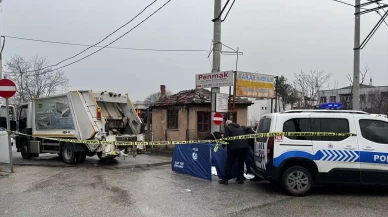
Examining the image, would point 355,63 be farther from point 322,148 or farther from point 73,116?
point 73,116

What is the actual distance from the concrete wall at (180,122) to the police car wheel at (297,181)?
11518 millimetres

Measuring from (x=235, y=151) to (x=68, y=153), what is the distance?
265 inches

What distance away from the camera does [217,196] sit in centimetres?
715

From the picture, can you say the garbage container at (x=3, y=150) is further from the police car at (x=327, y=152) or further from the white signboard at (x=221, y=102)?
the police car at (x=327, y=152)

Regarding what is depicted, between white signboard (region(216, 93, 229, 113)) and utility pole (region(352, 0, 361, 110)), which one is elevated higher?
utility pole (region(352, 0, 361, 110))

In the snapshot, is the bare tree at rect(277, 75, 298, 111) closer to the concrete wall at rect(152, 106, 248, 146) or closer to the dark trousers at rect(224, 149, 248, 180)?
the concrete wall at rect(152, 106, 248, 146)

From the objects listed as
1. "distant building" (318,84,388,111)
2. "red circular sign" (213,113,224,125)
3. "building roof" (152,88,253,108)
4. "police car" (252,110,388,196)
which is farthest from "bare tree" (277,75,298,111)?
"police car" (252,110,388,196)

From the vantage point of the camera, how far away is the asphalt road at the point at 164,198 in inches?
236

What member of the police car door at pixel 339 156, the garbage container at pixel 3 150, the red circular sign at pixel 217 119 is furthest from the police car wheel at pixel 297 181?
the garbage container at pixel 3 150

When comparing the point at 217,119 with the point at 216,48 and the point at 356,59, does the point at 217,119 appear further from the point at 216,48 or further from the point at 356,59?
the point at 356,59

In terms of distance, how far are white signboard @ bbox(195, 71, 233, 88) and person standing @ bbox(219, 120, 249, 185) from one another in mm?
2950

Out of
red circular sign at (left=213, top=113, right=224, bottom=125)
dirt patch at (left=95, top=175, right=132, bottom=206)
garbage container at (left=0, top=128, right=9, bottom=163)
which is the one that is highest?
red circular sign at (left=213, top=113, right=224, bottom=125)

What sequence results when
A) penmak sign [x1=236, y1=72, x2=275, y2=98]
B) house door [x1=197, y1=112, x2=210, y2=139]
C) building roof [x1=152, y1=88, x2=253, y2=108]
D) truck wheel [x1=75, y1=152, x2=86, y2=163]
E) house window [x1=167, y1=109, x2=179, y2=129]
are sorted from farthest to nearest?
house window [x1=167, y1=109, x2=179, y2=129] → house door [x1=197, y1=112, x2=210, y2=139] → building roof [x1=152, y1=88, x2=253, y2=108] → penmak sign [x1=236, y1=72, x2=275, y2=98] → truck wheel [x1=75, y1=152, x2=86, y2=163]

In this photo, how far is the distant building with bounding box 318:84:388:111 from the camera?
39.1 m
